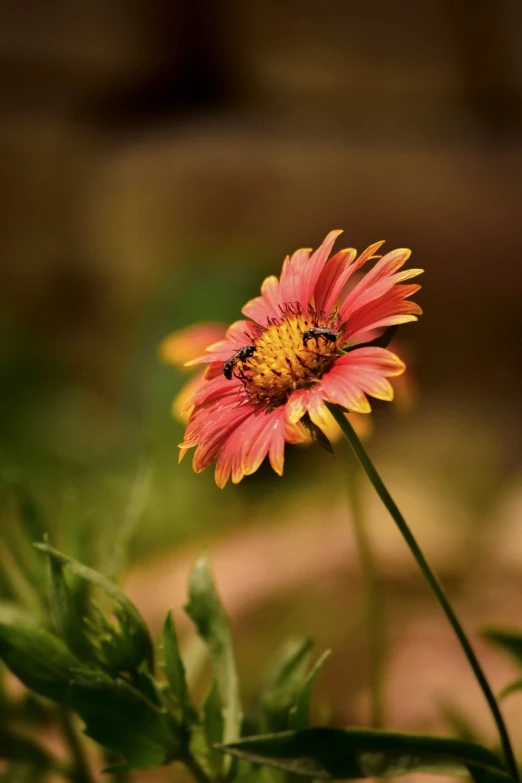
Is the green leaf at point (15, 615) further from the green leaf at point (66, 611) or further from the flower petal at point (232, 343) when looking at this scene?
the flower petal at point (232, 343)

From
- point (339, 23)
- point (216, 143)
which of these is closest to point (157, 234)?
point (216, 143)

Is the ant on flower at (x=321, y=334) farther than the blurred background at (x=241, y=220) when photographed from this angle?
No

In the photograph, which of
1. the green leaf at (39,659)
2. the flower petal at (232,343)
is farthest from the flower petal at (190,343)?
the green leaf at (39,659)

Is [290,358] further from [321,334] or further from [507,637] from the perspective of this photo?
[507,637]

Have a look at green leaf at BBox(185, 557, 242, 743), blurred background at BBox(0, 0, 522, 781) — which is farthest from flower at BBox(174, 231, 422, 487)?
blurred background at BBox(0, 0, 522, 781)

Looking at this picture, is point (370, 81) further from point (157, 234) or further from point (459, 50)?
point (157, 234)

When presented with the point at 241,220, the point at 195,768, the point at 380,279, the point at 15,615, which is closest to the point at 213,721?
the point at 195,768
